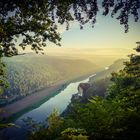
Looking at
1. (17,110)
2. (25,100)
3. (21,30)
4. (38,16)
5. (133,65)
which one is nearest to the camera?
(38,16)

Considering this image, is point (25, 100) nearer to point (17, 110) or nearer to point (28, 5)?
point (17, 110)

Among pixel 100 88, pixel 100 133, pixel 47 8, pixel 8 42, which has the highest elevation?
pixel 47 8

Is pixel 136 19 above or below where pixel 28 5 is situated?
below

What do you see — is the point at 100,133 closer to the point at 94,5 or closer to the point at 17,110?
the point at 94,5

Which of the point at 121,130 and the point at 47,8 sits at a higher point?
the point at 47,8

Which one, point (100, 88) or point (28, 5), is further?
point (100, 88)

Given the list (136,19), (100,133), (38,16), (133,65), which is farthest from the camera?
(133,65)

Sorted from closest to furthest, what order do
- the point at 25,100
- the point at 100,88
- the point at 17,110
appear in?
1. the point at 100,88
2. the point at 17,110
3. the point at 25,100

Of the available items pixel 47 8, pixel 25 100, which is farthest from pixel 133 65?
pixel 25 100

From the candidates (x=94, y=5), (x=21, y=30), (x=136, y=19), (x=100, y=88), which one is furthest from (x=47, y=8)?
(x=100, y=88)
